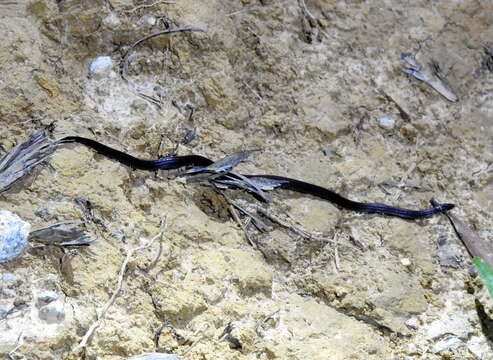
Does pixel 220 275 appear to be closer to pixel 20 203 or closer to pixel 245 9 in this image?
pixel 20 203

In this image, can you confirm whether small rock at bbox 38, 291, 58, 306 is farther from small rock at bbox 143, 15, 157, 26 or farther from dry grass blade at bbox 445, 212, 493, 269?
dry grass blade at bbox 445, 212, 493, 269

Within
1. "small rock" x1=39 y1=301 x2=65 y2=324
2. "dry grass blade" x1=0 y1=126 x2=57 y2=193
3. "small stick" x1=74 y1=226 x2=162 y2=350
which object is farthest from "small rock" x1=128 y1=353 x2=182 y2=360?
"dry grass blade" x1=0 y1=126 x2=57 y2=193

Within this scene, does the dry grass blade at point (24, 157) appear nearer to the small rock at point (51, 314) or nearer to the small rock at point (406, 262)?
the small rock at point (51, 314)

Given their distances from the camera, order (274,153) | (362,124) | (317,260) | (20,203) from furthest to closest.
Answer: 1. (362,124)
2. (274,153)
3. (317,260)
4. (20,203)

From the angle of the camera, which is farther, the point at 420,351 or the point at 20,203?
the point at 420,351

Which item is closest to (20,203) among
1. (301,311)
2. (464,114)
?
(301,311)

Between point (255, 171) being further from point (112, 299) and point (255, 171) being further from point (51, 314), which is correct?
point (51, 314)
